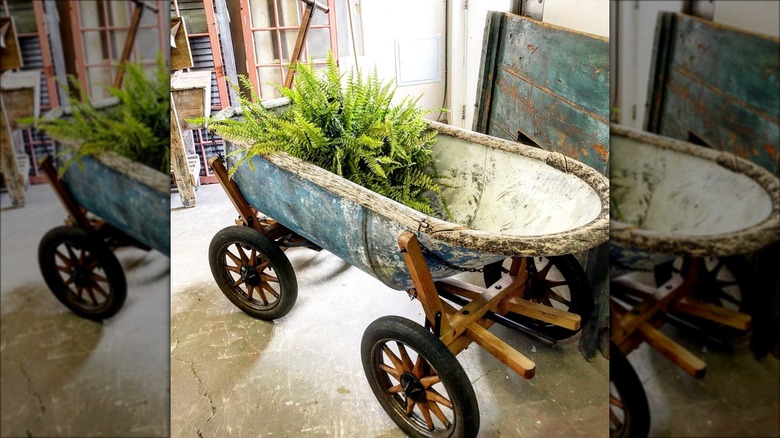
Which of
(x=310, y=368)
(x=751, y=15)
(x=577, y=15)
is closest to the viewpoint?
(x=751, y=15)

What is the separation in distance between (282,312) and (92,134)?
4.34 ft

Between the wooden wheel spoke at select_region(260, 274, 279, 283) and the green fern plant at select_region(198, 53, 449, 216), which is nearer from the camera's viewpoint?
the green fern plant at select_region(198, 53, 449, 216)

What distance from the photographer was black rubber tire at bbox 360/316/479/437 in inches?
46.3

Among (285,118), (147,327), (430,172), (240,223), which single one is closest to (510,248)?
(430,172)

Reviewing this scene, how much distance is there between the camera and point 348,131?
3.73 ft

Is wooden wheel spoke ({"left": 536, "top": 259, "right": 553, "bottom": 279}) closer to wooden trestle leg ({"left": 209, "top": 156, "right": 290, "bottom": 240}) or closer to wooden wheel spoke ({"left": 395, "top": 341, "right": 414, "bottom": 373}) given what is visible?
wooden wheel spoke ({"left": 395, "top": 341, "right": 414, "bottom": 373})

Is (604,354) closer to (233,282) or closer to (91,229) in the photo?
(233,282)

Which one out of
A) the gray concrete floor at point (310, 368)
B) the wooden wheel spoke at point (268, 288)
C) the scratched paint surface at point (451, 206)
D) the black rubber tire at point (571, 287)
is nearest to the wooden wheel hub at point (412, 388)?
the gray concrete floor at point (310, 368)

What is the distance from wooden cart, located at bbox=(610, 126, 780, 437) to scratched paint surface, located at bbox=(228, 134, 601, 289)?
82 cm

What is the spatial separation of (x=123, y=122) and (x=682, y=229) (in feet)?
0.97

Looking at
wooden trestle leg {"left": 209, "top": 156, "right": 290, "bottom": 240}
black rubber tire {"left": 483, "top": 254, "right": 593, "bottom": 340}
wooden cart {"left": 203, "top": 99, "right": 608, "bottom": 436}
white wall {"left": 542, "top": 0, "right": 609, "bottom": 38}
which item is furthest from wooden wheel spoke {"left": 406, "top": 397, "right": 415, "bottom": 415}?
white wall {"left": 542, "top": 0, "right": 609, "bottom": 38}

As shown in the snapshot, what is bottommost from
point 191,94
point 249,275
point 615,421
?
point 249,275

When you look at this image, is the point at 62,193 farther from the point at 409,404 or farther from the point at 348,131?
the point at 409,404

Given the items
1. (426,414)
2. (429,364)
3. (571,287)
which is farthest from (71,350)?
(571,287)
